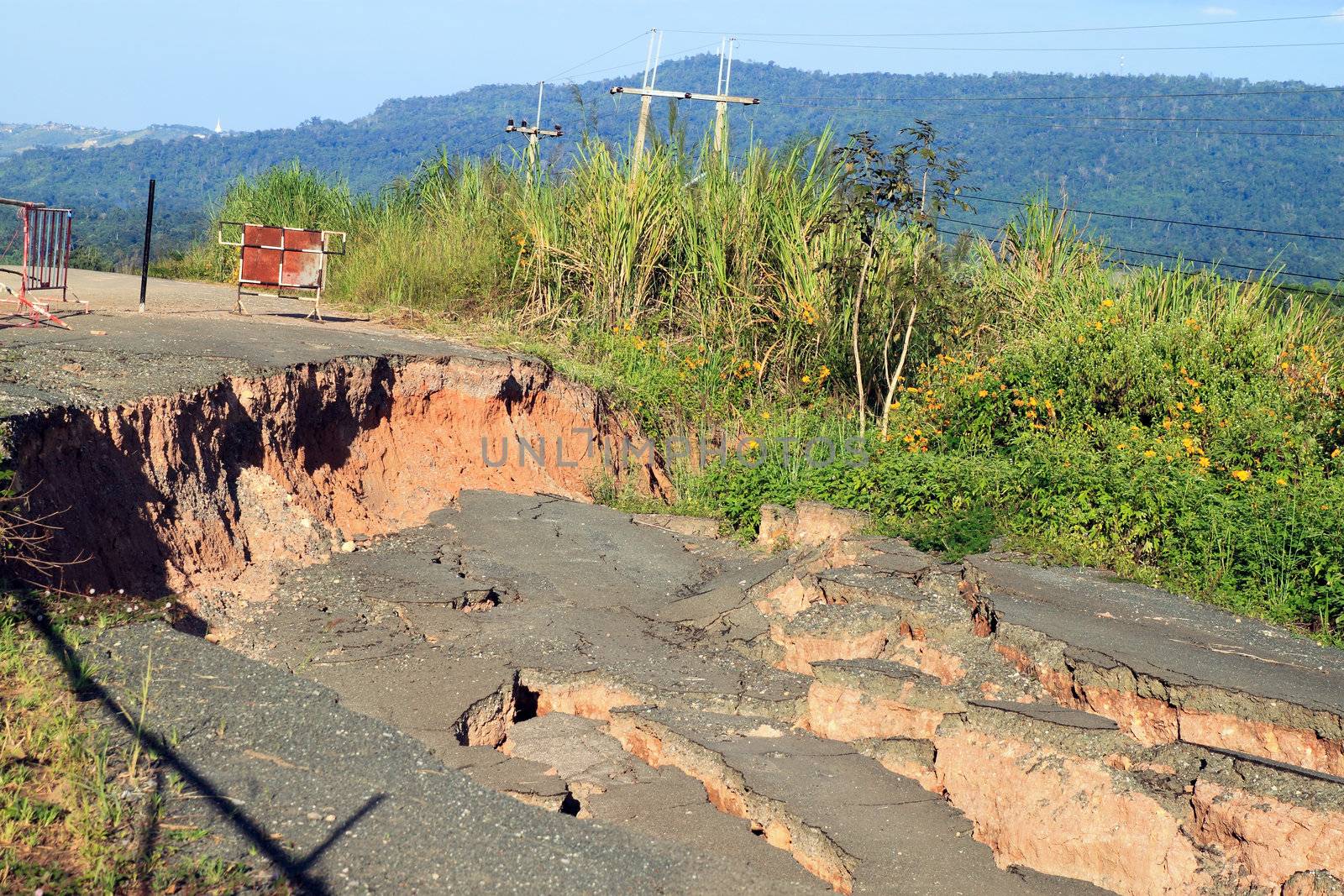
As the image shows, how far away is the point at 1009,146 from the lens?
104625 millimetres

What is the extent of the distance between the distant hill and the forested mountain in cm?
2663

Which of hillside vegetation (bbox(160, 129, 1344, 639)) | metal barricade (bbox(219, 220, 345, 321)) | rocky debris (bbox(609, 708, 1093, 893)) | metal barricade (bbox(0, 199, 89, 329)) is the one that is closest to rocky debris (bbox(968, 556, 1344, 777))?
hillside vegetation (bbox(160, 129, 1344, 639))

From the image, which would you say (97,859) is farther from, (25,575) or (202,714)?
(25,575)

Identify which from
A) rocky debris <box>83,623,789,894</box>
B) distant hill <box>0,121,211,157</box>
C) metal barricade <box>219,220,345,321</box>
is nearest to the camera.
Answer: rocky debris <box>83,623,789,894</box>

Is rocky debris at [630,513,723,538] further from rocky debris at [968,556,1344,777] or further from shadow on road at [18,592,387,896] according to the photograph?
shadow on road at [18,592,387,896]

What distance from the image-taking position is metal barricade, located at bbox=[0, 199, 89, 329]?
871cm

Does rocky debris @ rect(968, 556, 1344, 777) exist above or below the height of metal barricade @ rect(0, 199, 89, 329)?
below

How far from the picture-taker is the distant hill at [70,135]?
144 metres

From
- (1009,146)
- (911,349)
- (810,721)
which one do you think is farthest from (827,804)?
(1009,146)

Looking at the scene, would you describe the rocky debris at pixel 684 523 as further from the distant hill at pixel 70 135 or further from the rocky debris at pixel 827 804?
the distant hill at pixel 70 135

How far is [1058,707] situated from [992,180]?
9097 cm

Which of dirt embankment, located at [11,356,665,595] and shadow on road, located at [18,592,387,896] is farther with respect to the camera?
dirt embankment, located at [11,356,665,595]

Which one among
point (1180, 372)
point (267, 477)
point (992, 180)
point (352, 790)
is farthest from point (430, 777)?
point (992, 180)

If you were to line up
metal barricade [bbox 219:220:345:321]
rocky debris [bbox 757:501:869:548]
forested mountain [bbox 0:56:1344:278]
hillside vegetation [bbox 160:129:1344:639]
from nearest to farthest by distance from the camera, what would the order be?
hillside vegetation [bbox 160:129:1344:639]
rocky debris [bbox 757:501:869:548]
metal barricade [bbox 219:220:345:321]
forested mountain [bbox 0:56:1344:278]
